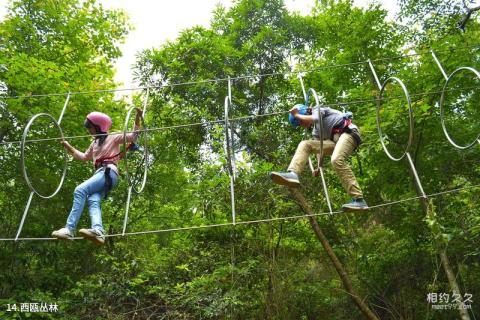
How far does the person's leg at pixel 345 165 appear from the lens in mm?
3031

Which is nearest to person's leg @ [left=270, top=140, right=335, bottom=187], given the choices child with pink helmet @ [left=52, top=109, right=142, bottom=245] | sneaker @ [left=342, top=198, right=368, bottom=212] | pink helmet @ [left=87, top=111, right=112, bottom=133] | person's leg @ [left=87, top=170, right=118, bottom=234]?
sneaker @ [left=342, top=198, right=368, bottom=212]

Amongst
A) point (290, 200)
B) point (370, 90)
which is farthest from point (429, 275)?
point (370, 90)

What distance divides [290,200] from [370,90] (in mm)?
1786

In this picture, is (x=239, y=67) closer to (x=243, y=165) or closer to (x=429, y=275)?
(x=243, y=165)

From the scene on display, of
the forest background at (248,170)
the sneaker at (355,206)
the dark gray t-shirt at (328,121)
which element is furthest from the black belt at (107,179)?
the forest background at (248,170)

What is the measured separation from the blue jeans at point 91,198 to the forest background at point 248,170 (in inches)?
92.7

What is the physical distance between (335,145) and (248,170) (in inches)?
103

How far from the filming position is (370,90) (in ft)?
18.1

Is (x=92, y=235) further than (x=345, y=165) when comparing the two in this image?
No

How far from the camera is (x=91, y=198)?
2924mm

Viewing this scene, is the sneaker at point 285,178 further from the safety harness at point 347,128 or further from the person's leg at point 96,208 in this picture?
the person's leg at point 96,208

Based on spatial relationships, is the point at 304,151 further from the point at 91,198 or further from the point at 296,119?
the point at 91,198

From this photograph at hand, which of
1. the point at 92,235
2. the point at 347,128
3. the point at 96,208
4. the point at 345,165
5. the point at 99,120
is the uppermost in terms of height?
the point at 99,120

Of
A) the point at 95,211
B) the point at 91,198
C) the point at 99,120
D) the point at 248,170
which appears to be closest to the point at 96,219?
the point at 95,211
